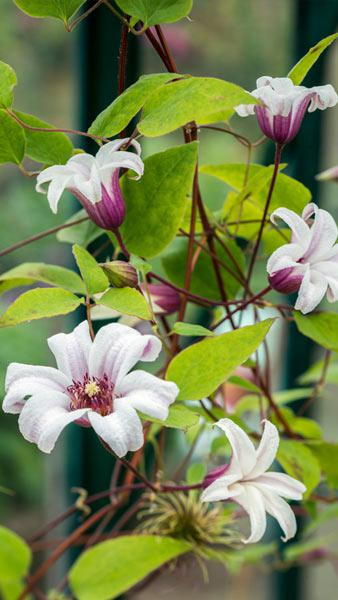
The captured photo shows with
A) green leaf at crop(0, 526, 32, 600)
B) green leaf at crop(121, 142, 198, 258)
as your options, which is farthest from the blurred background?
green leaf at crop(121, 142, 198, 258)

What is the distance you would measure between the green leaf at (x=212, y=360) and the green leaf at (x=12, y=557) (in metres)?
0.23

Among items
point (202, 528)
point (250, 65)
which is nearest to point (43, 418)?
point (202, 528)

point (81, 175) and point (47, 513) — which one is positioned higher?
point (81, 175)

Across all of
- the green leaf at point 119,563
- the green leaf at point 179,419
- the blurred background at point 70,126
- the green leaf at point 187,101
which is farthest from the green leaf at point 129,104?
the blurred background at point 70,126

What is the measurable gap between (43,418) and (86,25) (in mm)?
532

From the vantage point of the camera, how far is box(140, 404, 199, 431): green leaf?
0.34m

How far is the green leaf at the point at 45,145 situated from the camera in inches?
16.0

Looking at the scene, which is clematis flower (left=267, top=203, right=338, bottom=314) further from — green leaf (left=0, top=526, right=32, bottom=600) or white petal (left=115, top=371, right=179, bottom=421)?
green leaf (left=0, top=526, right=32, bottom=600)

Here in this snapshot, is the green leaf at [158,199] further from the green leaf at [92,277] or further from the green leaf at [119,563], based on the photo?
the green leaf at [119,563]

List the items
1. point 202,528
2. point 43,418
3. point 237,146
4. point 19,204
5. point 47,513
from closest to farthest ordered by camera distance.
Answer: point 43,418
point 202,528
point 19,204
point 237,146
point 47,513

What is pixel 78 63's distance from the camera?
31.4 inches

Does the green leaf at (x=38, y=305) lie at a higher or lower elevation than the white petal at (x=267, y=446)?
higher

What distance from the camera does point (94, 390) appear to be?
0.35m

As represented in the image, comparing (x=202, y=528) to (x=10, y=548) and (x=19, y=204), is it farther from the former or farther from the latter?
(x=19, y=204)
